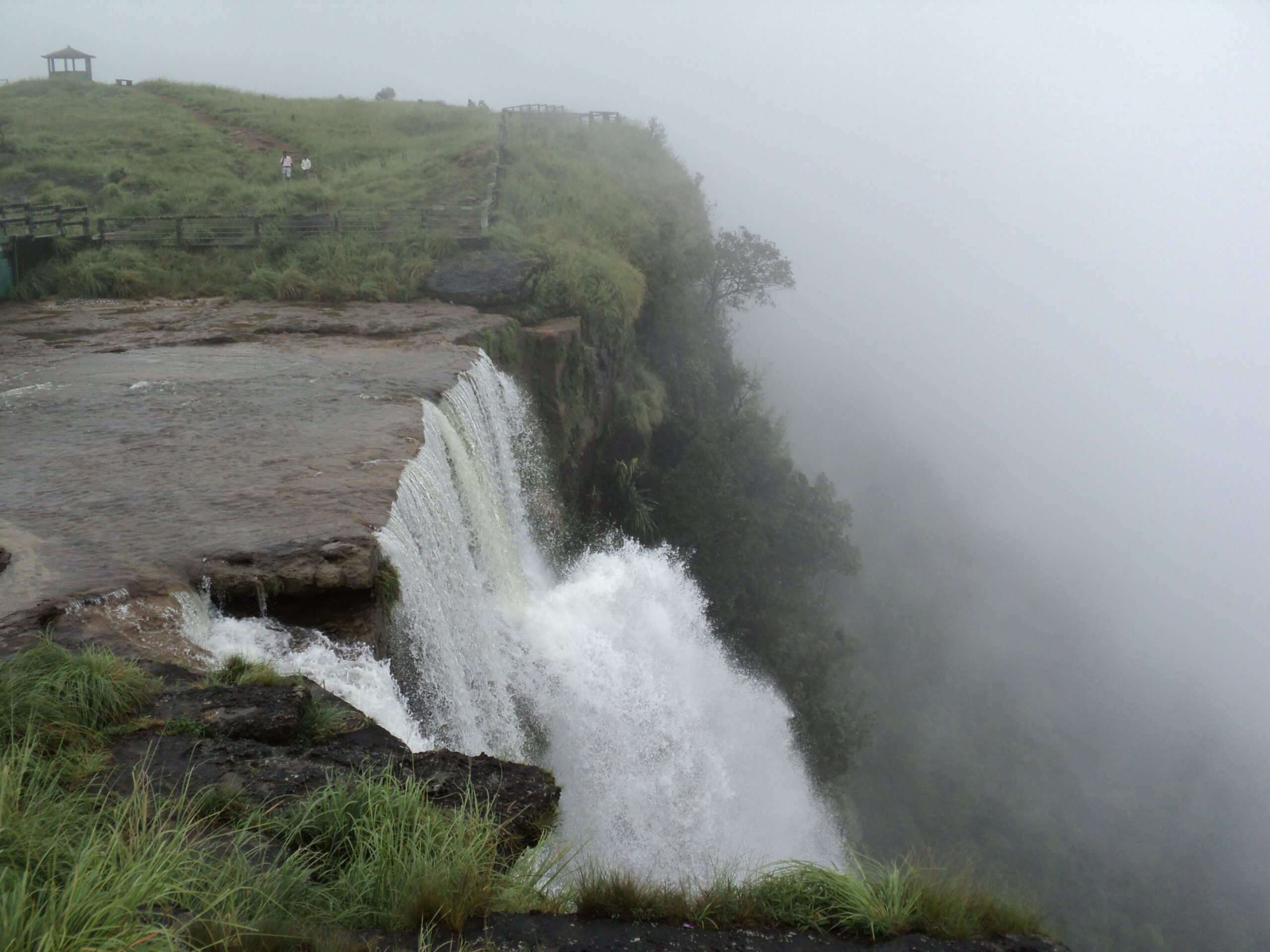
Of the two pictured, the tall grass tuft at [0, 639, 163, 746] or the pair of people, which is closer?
the tall grass tuft at [0, 639, 163, 746]

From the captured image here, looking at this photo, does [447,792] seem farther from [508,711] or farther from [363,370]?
[363,370]

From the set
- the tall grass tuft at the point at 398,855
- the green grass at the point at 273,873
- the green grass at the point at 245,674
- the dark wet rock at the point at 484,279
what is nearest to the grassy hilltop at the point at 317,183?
the dark wet rock at the point at 484,279

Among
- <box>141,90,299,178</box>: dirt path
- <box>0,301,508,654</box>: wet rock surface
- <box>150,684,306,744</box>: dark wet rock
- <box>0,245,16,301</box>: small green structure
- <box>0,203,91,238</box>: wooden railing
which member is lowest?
<box>150,684,306,744</box>: dark wet rock

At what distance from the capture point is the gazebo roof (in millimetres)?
33406

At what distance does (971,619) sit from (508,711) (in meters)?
54.2

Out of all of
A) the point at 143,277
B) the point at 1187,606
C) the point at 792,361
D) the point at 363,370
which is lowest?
the point at 1187,606

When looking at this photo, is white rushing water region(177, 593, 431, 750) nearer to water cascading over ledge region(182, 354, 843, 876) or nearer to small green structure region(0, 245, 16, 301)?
water cascading over ledge region(182, 354, 843, 876)

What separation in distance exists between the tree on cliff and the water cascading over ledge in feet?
43.0

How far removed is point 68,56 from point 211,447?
1429 inches

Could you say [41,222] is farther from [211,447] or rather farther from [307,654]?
[307,654]

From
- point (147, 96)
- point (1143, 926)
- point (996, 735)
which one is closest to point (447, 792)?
point (147, 96)

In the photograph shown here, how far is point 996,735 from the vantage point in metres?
42.6

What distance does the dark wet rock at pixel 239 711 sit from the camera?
167 inches

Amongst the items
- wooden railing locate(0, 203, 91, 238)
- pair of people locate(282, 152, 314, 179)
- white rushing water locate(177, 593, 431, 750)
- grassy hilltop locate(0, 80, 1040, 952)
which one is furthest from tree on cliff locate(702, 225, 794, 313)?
white rushing water locate(177, 593, 431, 750)
